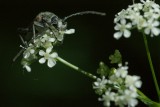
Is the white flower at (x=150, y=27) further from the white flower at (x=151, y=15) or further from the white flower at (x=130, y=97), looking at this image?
the white flower at (x=130, y=97)

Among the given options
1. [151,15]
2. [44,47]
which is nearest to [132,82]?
[151,15]

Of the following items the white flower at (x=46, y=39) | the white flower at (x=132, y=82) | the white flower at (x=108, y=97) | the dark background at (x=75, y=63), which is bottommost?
the white flower at (x=108, y=97)

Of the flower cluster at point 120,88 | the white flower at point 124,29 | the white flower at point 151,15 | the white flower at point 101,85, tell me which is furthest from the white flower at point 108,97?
the white flower at point 151,15

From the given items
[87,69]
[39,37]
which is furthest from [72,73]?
[39,37]

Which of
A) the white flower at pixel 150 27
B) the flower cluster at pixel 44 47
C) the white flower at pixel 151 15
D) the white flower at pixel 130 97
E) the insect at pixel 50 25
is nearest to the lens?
the white flower at pixel 130 97

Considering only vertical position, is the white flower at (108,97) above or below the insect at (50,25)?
below

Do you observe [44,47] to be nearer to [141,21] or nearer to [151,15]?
[141,21]

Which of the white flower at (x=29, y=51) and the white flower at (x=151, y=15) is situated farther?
the white flower at (x=29, y=51)
